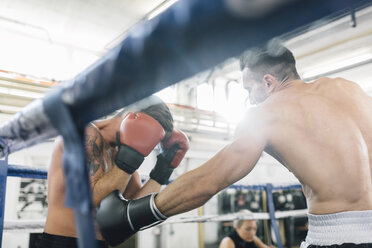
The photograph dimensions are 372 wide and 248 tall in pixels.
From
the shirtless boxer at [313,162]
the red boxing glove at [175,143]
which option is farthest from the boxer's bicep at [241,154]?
the red boxing glove at [175,143]

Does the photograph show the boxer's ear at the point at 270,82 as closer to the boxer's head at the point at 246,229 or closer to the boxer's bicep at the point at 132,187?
the boxer's bicep at the point at 132,187

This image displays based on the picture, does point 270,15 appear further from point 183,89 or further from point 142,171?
point 183,89

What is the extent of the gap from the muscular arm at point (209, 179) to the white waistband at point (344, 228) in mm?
412

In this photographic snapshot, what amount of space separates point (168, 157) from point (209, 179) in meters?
0.63

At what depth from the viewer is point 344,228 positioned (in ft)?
3.79

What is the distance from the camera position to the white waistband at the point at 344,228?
1128 mm

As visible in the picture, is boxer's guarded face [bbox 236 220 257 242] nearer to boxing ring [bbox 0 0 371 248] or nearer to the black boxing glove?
the black boxing glove

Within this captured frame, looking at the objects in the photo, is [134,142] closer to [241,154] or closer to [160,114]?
[160,114]

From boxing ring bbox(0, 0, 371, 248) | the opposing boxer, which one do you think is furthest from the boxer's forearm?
the opposing boxer

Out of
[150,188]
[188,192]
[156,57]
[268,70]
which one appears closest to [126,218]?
[188,192]

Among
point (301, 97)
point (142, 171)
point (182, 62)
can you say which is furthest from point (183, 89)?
point (182, 62)

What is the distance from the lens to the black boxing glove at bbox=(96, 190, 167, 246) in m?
1.12

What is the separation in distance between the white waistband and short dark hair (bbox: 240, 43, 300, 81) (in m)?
0.72

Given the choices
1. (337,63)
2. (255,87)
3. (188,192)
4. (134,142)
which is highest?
(337,63)
